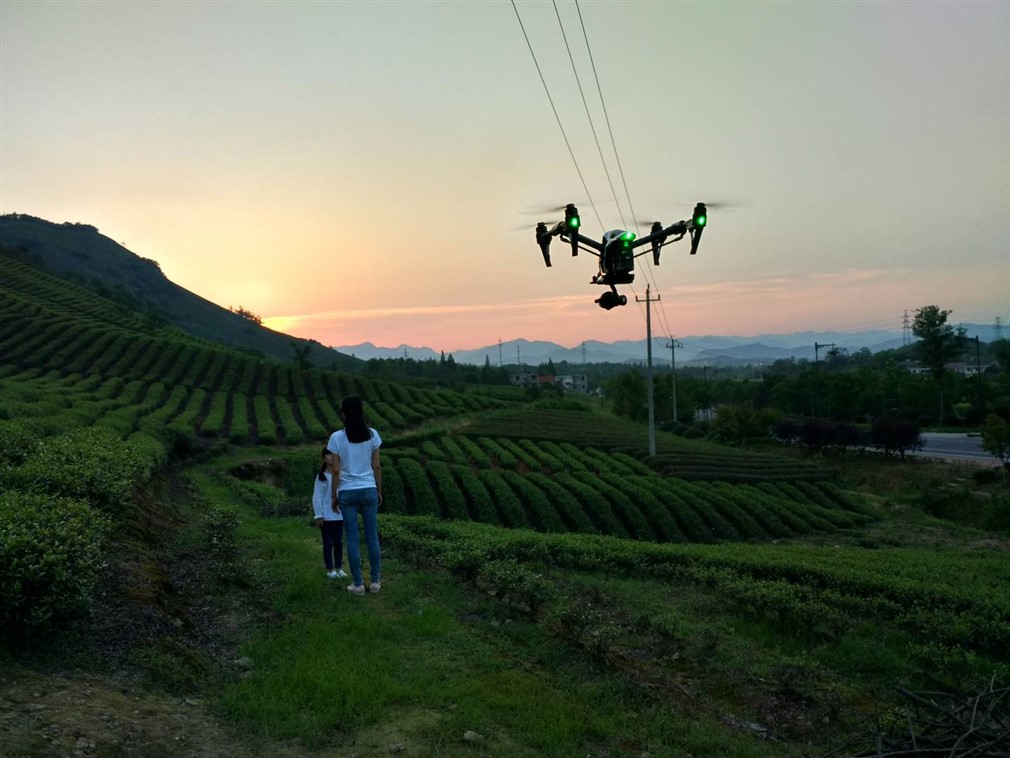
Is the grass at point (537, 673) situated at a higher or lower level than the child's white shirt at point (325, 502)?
lower

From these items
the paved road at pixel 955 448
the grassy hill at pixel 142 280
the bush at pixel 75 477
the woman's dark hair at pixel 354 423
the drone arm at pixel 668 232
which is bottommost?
the paved road at pixel 955 448

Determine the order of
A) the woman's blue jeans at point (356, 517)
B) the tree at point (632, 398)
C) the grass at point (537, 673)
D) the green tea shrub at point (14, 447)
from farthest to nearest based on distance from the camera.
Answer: the tree at point (632, 398)
the green tea shrub at point (14, 447)
the woman's blue jeans at point (356, 517)
the grass at point (537, 673)

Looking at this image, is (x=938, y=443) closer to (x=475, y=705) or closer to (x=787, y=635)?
(x=787, y=635)

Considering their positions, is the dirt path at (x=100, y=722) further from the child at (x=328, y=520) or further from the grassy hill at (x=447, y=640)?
the child at (x=328, y=520)

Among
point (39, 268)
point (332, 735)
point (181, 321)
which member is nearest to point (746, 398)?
point (332, 735)

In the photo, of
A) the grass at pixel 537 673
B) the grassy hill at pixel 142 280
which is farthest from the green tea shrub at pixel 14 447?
the grassy hill at pixel 142 280
